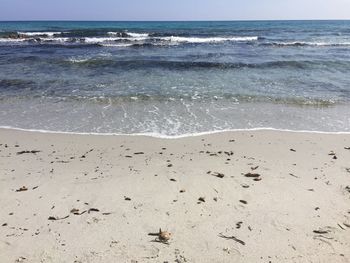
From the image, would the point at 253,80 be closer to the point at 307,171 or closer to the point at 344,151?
the point at 344,151

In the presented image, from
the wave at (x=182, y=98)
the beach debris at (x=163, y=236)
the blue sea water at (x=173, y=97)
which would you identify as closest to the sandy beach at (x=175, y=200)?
the beach debris at (x=163, y=236)

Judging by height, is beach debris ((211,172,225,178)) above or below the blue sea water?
below

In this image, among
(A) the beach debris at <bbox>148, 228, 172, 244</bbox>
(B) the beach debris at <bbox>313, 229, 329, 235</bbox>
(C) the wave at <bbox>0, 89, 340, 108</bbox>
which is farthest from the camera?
(C) the wave at <bbox>0, 89, 340, 108</bbox>

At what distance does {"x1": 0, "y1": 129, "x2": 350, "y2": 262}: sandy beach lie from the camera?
12.7 feet

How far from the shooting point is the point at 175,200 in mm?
4879

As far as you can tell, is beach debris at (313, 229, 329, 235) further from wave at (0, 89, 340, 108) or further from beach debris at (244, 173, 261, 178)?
wave at (0, 89, 340, 108)

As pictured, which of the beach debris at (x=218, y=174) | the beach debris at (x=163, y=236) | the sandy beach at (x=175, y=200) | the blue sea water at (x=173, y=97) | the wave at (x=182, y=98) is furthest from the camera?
the wave at (x=182, y=98)

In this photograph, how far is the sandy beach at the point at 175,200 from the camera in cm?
388

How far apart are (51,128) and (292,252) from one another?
616 cm

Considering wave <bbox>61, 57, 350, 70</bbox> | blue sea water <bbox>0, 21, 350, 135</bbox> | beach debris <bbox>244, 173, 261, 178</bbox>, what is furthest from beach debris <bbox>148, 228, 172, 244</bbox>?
wave <bbox>61, 57, 350, 70</bbox>

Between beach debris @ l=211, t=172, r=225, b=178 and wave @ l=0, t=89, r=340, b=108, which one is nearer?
beach debris @ l=211, t=172, r=225, b=178

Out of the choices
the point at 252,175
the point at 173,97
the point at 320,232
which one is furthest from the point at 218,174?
the point at 173,97

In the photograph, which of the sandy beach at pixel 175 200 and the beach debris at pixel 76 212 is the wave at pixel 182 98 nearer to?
the sandy beach at pixel 175 200

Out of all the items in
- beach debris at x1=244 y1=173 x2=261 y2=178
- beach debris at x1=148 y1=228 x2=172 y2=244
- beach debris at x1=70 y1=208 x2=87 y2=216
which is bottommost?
beach debris at x1=148 y1=228 x2=172 y2=244
